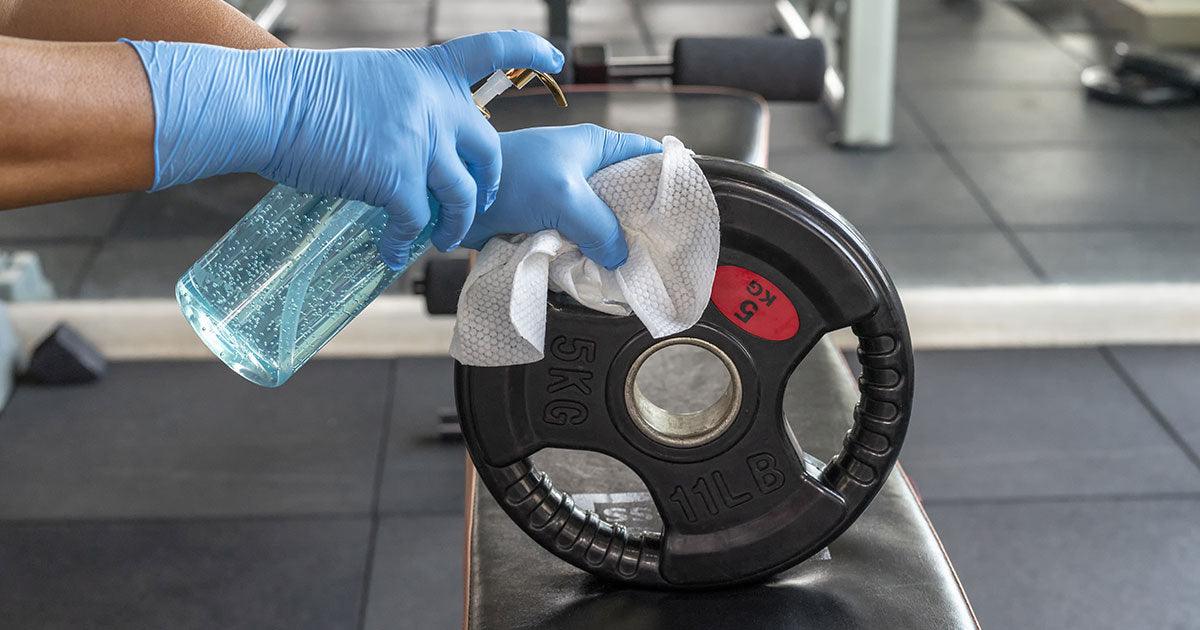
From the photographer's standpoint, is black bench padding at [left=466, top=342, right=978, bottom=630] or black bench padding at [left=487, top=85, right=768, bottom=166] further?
black bench padding at [left=487, top=85, right=768, bottom=166]

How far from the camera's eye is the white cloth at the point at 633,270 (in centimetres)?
92

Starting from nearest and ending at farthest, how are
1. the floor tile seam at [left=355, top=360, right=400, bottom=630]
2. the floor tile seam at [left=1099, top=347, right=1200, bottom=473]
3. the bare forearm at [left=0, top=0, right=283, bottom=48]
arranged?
the bare forearm at [left=0, top=0, right=283, bottom=48] → the floor tile seam at [left=355, top=360, right=400, bottom=630] → the floor tile seam at [left=1099, top=347, right=1200, bottom=473]

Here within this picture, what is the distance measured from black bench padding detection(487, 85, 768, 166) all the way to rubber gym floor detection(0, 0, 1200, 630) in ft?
1.51

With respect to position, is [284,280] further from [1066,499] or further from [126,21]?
[1066,499]

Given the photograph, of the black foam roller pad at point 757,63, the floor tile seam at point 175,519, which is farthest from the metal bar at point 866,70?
the floor tile seam at point 175,519

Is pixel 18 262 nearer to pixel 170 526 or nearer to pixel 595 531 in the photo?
pixel 170 526

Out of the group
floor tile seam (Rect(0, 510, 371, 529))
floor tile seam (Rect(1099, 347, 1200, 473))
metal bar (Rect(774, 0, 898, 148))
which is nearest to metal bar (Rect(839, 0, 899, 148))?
metal bar (Rect(774, 0, 898, 148))

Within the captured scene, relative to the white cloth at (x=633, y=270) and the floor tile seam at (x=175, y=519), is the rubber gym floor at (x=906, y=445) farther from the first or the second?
the white cloth at (x=633, y=270)

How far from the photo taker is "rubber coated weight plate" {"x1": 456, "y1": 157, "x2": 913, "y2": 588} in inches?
37.7

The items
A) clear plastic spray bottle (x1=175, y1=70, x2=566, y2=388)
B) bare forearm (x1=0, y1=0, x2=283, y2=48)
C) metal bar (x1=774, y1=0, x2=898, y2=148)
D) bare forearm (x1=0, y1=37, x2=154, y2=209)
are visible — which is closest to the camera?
bare forearm (x1=0, y1=37, x2=154, y2=209)

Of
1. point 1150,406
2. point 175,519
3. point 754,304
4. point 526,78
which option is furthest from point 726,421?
point 1150,406

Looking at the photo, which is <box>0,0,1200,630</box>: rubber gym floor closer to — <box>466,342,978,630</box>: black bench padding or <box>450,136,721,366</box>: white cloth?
<box>466,342,978,630</box>: black bench padding

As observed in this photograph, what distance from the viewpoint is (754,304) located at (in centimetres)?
98

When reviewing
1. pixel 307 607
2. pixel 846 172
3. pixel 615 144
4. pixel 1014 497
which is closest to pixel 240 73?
pixel 615 144
